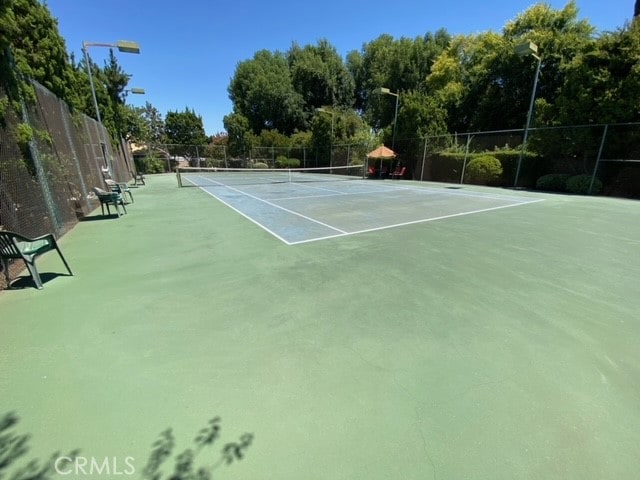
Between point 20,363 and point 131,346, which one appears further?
point 131,346

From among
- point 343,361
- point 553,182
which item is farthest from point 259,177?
point 343,361

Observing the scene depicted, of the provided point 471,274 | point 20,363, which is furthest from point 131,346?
point 471,274

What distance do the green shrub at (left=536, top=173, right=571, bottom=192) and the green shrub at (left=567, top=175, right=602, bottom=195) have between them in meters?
0.53

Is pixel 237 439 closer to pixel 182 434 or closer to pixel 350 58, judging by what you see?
Result: pixel 182 434

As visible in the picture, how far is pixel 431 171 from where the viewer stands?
20875 millimetres

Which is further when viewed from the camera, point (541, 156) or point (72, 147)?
point (541, 156)

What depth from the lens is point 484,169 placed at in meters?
17.1

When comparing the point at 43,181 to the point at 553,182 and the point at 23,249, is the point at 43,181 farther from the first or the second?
the point at 553,182

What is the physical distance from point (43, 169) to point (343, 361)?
6985 millimetres

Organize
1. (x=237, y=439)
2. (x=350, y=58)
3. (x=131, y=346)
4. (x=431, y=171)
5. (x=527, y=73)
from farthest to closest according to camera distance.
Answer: (x=350, y=58)
(x=527, y=73)
(x=431, y=171)
(x=131, y=346)
(x=237, y=439)

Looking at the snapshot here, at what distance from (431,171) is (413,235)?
16323mm

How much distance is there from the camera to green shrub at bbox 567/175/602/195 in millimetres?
13250

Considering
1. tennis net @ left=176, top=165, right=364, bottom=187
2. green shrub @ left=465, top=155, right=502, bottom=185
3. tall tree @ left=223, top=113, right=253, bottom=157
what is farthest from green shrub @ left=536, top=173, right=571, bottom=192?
tall tree @ left=223, top=113, right=253, bottom=157

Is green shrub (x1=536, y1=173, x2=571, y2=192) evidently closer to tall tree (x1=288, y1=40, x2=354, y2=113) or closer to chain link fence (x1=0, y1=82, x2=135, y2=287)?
chain link fence (x1=0, y1=82, x2=135, y2=287)
